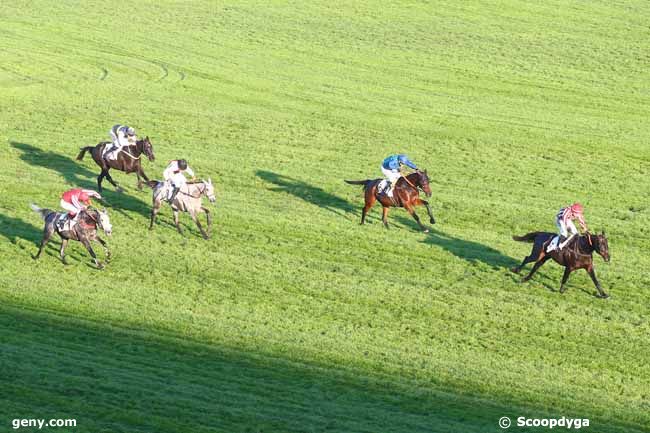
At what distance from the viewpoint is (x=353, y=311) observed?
2131 centimetres

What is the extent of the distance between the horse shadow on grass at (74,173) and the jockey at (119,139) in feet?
3.76

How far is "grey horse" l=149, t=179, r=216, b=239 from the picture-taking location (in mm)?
24453

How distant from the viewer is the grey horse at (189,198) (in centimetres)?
2445

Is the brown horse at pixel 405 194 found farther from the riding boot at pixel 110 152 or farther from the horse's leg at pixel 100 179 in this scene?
the horse's leg at pixel 100 179

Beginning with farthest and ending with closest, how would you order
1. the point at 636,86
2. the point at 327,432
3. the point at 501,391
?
the point at 636,86 → the point at 501,391 → the point at 327,432

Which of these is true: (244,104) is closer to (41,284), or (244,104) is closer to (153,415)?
(41,284)

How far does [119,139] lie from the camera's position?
27672 millimetres

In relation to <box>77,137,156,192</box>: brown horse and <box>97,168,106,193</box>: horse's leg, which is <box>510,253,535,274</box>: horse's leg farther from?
<box>97,168,106,193</box>: horse's leg

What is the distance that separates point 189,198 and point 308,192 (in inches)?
213

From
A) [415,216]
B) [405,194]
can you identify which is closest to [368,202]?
[405,194]

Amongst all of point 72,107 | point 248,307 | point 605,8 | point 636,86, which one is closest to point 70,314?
point 248,307

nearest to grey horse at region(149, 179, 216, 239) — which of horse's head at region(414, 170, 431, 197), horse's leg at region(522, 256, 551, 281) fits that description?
horse's head at region(414, 170, 431, 197)

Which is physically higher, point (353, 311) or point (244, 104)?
point (244, 104)

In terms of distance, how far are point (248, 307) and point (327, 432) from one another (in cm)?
565
